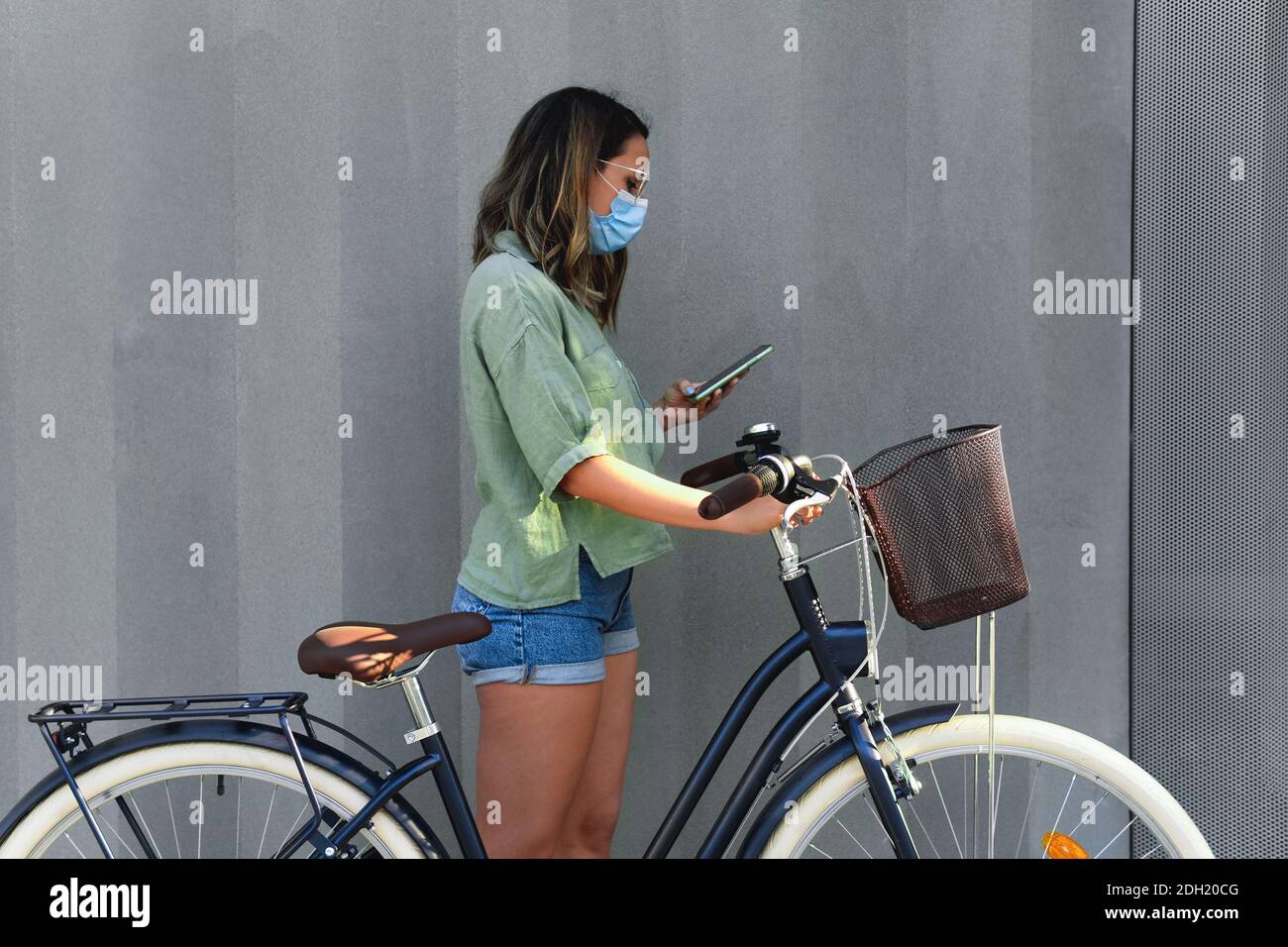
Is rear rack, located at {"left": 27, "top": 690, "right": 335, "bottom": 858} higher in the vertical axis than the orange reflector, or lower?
higher

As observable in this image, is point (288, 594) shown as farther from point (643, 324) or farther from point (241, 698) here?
point (643, 324)

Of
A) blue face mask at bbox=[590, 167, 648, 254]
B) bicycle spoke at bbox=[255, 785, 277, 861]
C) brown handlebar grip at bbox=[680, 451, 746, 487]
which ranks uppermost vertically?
blue face mask at bbox=[590, 167, 648, 254]

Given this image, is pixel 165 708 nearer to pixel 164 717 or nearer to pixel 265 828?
pixel 164 717

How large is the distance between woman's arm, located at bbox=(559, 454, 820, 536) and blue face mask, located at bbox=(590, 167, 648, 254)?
491 millimetres

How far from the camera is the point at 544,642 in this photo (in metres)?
2.13

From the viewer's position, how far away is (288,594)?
280 cm

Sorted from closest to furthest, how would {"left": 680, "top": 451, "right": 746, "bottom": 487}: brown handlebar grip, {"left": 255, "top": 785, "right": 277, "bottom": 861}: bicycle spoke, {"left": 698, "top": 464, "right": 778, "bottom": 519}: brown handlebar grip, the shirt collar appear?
{"left": 698, "top": 464, "right": 778, "bottom": 519}: brown handlebar grip < the shirt collar < {"left": 680, "top": 451, "right": 746, "bottom": 487}: brown handlebar grip < {"left": 255, "top": 785, "right": 277, "bottom": 861}: bicycle spoke

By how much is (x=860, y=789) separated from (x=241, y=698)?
46.4 inches

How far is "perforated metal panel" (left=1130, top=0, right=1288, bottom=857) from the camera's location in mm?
2732

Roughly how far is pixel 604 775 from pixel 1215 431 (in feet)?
5.81

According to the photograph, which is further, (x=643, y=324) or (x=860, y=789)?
(x=643, y=324)

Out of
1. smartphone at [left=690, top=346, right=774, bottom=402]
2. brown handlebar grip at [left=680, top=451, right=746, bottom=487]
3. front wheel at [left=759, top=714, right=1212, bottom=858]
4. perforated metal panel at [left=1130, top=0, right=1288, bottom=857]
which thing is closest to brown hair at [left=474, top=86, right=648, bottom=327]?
smartphone at [left=690, top=346, right=774, bottom=402]

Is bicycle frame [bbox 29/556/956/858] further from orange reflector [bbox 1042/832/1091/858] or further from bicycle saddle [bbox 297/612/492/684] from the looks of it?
orange reflector [bbox 1042/832/1091/858]
